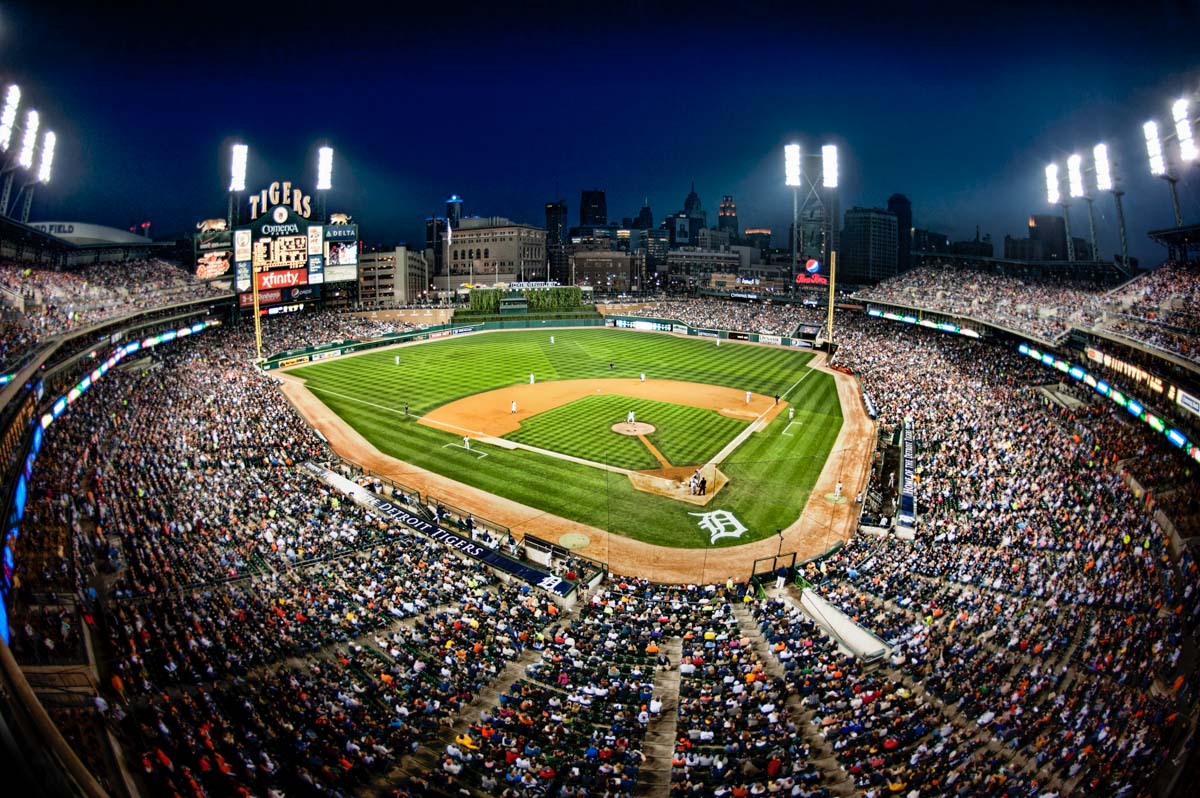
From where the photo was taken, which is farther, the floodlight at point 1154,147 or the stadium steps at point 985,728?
the floodlight at point 1154,147

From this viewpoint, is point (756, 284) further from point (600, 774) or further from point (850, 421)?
point (600, 774)

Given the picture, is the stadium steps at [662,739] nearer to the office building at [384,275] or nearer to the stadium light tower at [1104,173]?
the stadium light tower at [1104,173]

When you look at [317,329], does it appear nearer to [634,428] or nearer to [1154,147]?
[634,428]

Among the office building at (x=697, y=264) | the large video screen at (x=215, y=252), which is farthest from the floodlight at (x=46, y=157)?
the office building at (x=697, y=264)

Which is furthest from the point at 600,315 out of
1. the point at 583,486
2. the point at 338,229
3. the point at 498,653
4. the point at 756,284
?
the point at 498,653

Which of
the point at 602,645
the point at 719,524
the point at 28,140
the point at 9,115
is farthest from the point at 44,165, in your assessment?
the point at 602,645
